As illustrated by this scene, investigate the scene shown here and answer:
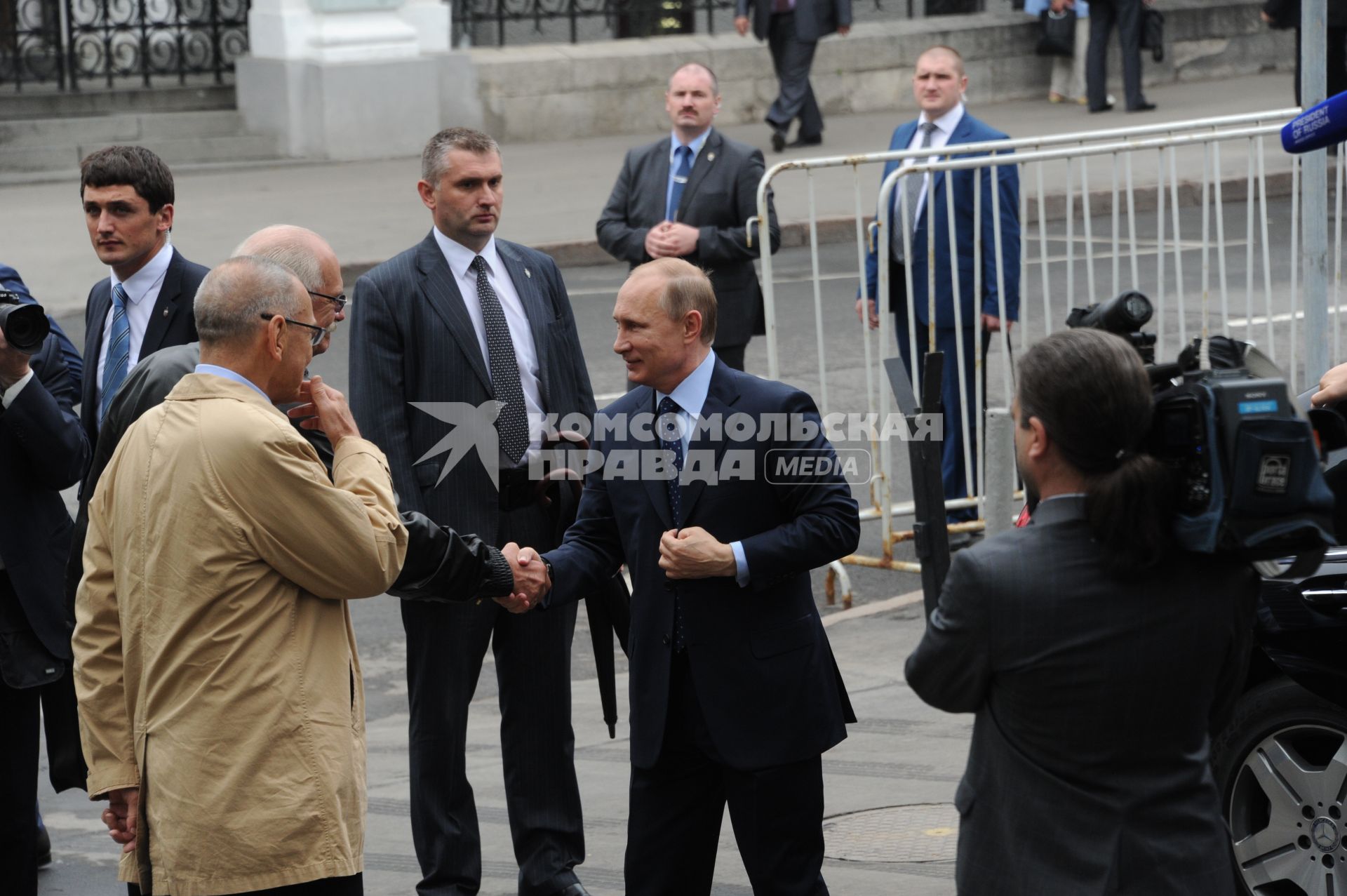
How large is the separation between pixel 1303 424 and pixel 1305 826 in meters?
1.96

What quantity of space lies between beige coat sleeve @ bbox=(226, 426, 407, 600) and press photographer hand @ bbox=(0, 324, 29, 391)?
4.67ft

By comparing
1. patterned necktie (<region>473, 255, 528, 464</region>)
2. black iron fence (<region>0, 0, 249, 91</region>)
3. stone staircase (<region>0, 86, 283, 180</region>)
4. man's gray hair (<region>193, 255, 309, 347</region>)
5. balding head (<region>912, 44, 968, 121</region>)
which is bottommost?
patterned necktie (<region>473, 255, 528, 464</region>)

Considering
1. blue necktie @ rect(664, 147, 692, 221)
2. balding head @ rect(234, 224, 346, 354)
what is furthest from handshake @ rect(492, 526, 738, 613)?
blue necktie @ rect(664, 147, 692, 221)

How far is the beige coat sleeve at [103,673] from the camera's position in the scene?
4.13 meters

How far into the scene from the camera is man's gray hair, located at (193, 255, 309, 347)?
404cm

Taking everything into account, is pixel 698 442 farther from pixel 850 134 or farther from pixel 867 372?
pixel 850 134

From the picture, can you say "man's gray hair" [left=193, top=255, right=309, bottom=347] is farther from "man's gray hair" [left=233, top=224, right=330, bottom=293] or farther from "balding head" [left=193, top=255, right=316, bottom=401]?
"man's gray hair" [left=233, top=224, right=330, bottom=293]

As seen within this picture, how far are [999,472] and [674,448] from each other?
143cm

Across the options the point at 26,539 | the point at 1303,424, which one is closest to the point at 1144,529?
the point at 1303,424

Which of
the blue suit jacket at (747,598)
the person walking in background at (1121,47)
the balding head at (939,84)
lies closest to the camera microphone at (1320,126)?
the blue suit jacket at (747,598)

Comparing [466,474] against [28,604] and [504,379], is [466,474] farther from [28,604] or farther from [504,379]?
[28,604]

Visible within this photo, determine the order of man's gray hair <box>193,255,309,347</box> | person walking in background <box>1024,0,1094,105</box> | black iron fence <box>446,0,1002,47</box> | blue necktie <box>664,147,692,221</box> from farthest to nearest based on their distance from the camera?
person walking in background <box>1024,0,1094,105</box> < black iron fence <box>446,0,1002,47</box> < blue necktie <box>664,147,692,221</box> < man's gray hair <box>193,255,309,347</box>

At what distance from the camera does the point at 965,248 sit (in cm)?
852

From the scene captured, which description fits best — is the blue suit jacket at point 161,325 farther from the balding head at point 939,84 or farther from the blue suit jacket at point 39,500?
the balding head at point 939,84
